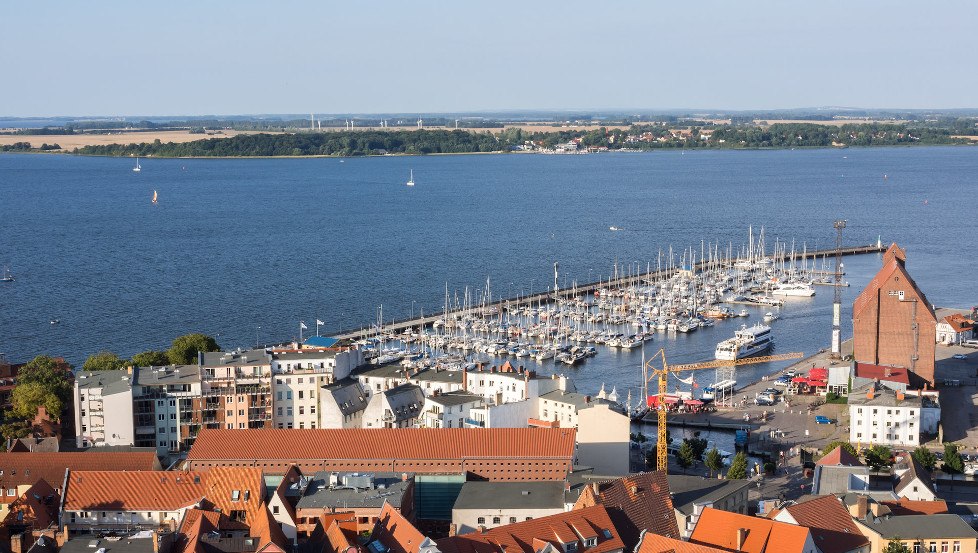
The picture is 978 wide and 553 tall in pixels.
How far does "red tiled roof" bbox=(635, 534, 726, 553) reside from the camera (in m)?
17.7

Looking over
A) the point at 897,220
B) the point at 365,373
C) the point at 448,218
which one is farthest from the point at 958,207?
the point at 365,373

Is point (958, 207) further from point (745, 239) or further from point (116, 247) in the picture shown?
point (116, 247)

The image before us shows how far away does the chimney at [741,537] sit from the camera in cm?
1822

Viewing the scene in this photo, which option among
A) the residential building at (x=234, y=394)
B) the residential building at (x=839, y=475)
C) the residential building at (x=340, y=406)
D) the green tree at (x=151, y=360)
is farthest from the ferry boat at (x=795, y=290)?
the residential building at (x=234, y=394)

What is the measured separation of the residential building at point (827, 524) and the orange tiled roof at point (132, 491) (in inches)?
372

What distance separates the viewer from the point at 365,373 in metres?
31.8

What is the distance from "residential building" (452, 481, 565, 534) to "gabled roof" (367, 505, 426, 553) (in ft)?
6.44

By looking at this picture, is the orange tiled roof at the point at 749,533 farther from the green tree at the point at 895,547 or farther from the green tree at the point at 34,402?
the green tree at the point at 34,402

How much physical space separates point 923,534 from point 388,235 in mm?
61924

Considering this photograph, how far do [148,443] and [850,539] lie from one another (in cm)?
1634

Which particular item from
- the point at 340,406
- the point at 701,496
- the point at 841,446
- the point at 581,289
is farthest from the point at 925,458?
the point at 581,289

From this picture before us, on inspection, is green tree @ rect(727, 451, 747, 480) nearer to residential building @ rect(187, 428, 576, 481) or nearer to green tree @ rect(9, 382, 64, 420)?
residential building @ rect(187, 428, 576, 481)

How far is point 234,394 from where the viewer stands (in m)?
30.0

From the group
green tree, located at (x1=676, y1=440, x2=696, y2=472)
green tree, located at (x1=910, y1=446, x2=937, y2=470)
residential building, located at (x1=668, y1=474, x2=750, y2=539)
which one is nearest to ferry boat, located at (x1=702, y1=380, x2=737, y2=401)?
green tree, located at (x1=676, y1=440, x2=696, y2=472)
